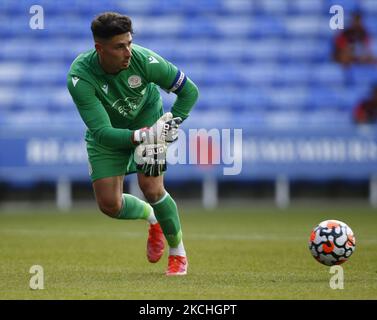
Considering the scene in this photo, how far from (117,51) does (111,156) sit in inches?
34.0

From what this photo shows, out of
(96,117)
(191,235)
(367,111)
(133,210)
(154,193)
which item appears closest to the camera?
(96,117)

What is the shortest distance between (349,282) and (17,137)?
929 centimetres

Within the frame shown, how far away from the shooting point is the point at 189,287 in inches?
250

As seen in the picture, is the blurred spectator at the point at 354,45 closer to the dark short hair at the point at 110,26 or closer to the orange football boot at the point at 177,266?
the orange football boot at the point at 177,266

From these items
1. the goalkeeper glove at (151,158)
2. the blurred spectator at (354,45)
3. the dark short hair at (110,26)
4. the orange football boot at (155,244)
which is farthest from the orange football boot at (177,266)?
the blurred spectator at (354,45)

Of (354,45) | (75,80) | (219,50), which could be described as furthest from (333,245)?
(219,50)

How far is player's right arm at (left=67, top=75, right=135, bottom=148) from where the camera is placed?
6.79m

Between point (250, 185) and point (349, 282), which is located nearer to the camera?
point (349, 282)

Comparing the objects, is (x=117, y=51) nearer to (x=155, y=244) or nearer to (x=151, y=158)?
(x=151, y=158)

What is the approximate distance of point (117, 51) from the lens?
6719mm

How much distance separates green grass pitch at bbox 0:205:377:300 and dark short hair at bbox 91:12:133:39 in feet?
5.29

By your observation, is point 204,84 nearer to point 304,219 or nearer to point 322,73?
point 322,73

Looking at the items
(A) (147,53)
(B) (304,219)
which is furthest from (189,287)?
(B) (304,219)

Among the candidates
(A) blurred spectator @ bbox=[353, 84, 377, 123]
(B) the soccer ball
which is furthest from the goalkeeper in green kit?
(A) blurred spectator @ bbox=[353, 84, 377, 123]
